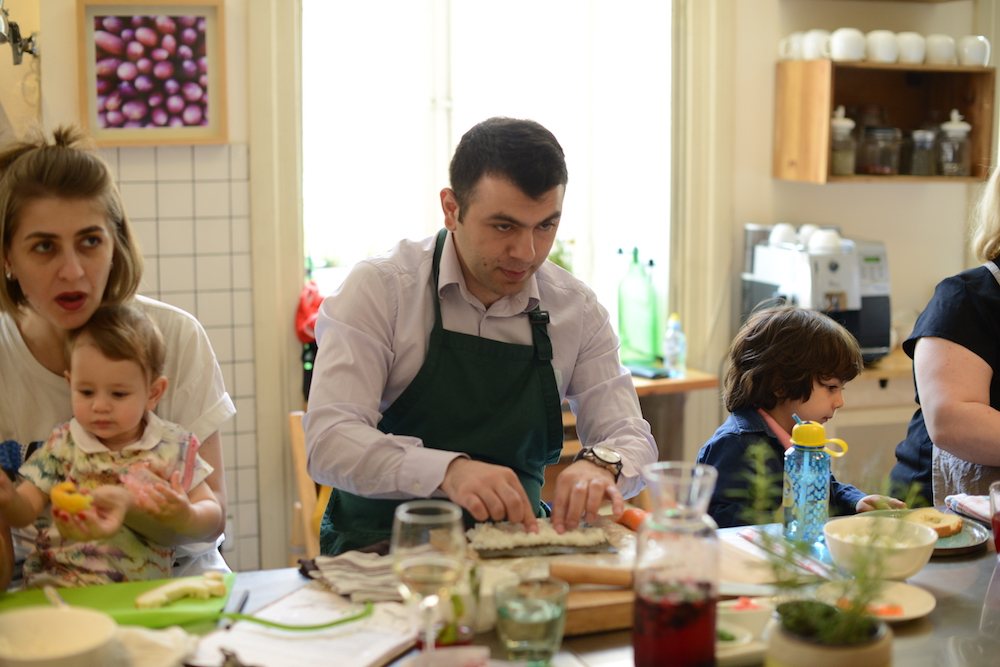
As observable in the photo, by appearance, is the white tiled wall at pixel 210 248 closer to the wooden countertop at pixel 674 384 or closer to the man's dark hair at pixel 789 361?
the wooden countertop at pixel 674 384

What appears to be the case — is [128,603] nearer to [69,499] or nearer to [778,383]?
[69,499]

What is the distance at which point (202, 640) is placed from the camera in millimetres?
1130

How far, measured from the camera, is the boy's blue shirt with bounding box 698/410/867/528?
5.74 ft

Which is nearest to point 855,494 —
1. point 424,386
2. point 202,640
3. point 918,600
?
point 918,600

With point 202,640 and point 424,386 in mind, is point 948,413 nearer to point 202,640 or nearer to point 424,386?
point 424,386

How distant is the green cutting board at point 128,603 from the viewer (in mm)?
1179

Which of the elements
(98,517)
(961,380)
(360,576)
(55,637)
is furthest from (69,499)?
(961,380)

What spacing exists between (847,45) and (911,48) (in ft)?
0.92

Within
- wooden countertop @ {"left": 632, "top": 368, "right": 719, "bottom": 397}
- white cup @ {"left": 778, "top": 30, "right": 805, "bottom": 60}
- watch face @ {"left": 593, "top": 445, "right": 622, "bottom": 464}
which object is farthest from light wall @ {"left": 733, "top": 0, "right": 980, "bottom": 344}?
watch face @ {"left": 593, "top": 445, "right": 622, "bottom": 464}

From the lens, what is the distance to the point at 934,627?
1200 mm

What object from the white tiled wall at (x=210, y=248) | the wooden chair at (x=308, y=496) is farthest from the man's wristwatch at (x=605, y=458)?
the white tiled wall at (x=210, y=248)

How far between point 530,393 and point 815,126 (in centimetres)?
203

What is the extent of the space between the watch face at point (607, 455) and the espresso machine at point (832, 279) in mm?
1620

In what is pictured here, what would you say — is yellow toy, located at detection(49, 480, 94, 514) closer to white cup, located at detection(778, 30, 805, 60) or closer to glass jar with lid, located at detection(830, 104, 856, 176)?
glass jar with lid, located at detection(830, 104, 856, 176)
